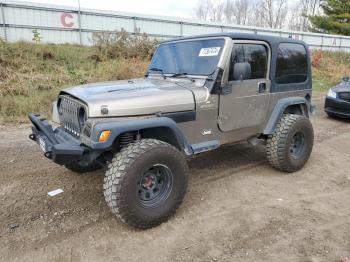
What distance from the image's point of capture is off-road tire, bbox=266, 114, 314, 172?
4.38 meters

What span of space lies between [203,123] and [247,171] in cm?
147

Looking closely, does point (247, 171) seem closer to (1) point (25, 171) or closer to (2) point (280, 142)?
(2) point (280, 142)

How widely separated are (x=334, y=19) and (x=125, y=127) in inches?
1447

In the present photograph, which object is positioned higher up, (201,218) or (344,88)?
(344,88)

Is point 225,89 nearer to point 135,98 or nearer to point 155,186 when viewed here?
point 135,98

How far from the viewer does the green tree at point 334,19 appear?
105 ft

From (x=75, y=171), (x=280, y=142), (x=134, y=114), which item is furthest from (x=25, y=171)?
(x=280, y=142)

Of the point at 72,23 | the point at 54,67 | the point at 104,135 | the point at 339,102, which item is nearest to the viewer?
the point at 104,135

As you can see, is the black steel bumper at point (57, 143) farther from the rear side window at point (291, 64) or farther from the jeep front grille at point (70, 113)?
the rear side window at point (291, 64)

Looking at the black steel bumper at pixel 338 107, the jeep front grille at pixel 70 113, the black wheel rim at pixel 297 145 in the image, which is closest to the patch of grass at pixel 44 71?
the jeep front grille at pixel 70 113

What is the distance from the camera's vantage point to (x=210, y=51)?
3.83 meters

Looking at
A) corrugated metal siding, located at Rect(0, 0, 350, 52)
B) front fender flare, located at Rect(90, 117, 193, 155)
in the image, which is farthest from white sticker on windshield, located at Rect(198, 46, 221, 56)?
corrugated metal siding, located at Rect(0, 0, 350, 52)

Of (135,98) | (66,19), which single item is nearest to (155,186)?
(135,98)

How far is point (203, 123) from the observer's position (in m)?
3.67
